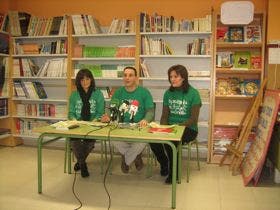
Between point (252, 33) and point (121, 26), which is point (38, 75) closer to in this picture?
point (121, 26)

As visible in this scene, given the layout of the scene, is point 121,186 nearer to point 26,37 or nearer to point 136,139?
point 136,139

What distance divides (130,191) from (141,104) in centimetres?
104

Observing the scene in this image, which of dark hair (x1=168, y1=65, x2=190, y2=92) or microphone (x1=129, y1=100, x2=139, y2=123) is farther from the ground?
dark hair (x1=168, y1=65, x2=190, y2=92)

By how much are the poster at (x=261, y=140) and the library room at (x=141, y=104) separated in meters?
0.02

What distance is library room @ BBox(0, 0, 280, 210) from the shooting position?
3.06 m

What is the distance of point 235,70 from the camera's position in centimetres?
418

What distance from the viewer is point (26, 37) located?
192 inches

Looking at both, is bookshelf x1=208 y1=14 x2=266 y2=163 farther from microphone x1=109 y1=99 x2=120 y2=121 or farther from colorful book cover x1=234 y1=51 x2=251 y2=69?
microphone x1=109 y1=99 x2=120 y2=121

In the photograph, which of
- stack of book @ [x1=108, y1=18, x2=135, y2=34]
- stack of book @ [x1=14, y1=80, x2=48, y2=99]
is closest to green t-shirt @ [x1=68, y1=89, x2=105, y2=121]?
stack of book @ [x1=108, y1=18, x2=135, y2=34]

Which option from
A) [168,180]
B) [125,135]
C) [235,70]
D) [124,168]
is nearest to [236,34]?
[235,70]

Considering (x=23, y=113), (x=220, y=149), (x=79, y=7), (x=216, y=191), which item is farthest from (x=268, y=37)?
(x=23, y=113)

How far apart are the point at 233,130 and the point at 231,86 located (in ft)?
1.96

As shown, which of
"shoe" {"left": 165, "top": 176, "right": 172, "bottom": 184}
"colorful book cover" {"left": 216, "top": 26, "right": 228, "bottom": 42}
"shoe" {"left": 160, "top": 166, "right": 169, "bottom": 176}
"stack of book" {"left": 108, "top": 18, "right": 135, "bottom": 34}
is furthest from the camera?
"stack of book" {"left": 108, "top": 18, "right": 135, "bottom": 34}

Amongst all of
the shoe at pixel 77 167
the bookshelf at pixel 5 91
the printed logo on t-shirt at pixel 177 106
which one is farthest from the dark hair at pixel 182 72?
the bookshelf at pixel 5 91
